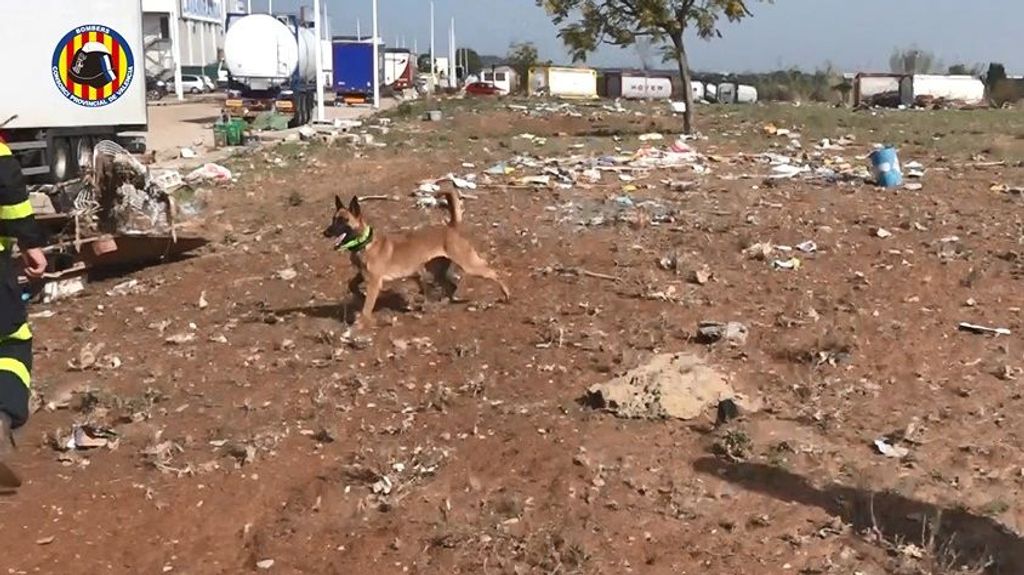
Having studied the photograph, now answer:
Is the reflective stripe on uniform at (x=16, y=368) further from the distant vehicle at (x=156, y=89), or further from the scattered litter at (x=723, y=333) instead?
the distant vehicle at (x=156, y=89)

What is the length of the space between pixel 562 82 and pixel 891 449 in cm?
4668

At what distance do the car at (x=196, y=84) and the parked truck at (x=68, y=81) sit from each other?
43.2 meters

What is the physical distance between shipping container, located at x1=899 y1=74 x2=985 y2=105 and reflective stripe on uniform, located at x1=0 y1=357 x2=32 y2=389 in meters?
38.3

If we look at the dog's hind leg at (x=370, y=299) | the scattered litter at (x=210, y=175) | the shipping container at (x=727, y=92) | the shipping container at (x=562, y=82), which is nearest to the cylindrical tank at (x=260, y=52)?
the scattered litter at (x=210, y=175)

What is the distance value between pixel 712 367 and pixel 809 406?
62 centimetres

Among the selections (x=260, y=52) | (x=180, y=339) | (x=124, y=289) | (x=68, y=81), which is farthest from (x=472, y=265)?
(x=260, y=52)

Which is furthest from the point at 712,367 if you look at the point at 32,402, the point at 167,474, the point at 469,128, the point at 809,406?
the point at 469,128

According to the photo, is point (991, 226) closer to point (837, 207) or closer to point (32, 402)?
point (837, 207)

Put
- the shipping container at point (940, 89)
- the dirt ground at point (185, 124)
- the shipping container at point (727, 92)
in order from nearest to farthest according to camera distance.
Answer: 1. the dirt ground at point (185, 124)
2. the shipping container at point (940, 89)
3. the shipping container at point (727, 92)

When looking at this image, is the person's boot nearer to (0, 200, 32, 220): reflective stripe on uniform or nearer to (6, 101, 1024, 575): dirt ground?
(6, 101, 1024, 575): dirt ground

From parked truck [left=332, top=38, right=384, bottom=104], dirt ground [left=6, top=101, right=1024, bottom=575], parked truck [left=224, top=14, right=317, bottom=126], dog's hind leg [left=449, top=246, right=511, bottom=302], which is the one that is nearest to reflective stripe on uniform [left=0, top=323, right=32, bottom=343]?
dirt ground [left=6, top=101, right=1024, bottom=575]

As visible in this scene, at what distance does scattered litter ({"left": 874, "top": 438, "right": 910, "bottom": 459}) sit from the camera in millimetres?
4652

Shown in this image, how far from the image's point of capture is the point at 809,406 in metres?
5.23

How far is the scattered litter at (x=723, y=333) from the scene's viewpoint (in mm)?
6227
